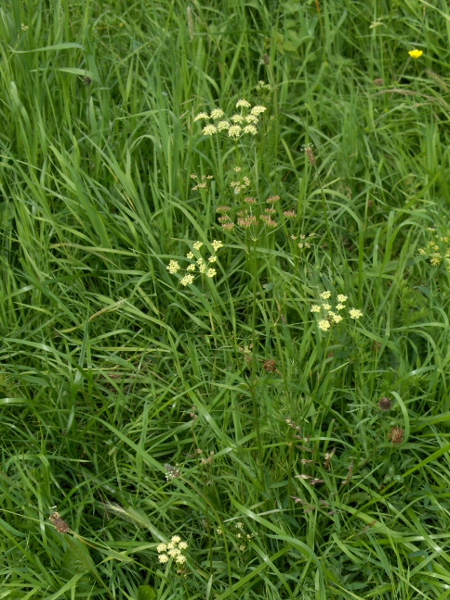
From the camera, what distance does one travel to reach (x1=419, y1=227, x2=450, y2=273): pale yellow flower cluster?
8.05 ft

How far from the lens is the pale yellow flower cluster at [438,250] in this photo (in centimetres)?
245

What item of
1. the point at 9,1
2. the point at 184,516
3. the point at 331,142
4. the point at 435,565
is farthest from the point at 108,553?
the point at 9,1

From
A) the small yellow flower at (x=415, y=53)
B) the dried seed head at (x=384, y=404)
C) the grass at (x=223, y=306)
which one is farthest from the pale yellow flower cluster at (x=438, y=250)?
the small yellow flower at (x=415, y=53)

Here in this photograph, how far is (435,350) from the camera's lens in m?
2.27

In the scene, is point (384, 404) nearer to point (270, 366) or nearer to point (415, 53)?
point (270, 366)

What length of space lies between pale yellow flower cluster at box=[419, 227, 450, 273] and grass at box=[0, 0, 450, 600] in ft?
0.05

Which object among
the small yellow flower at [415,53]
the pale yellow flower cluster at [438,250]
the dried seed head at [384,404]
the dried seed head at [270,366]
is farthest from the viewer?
the small yellow flower at [415,53]

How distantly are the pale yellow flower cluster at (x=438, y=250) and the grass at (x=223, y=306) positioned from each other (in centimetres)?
2

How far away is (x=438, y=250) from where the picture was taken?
253cm

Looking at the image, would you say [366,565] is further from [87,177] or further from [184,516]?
[87,177]

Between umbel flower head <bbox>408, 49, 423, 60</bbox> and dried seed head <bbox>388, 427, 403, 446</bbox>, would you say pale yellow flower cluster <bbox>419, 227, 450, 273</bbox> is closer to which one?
dried seed head <bbox>388, 427, 403, 446</bbox>

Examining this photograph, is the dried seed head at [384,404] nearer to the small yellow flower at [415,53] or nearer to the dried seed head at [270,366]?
the dried seed head at [270,366]

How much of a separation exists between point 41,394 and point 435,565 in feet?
4.12

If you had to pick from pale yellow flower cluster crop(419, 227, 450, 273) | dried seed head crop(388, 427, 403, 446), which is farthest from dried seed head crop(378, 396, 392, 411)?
pale yellow flower cluster crop(419, 227, 450, 273)
